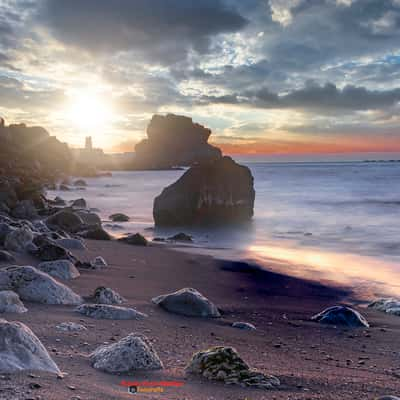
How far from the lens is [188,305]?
6.09 meters

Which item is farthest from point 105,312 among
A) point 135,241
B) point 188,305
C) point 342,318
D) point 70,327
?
point 135,241

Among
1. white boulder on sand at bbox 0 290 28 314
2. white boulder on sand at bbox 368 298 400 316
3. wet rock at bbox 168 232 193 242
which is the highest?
white boulder on sand at bbox 0 290 28 314

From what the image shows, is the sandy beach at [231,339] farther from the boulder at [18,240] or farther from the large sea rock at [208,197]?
the large sea rock at [208,197]

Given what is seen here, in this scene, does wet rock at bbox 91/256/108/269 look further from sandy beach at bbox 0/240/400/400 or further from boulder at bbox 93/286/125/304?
boulder at bbox 93/286/125/304

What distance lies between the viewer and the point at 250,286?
344 inches

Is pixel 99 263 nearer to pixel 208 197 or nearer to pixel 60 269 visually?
pixel 60 269

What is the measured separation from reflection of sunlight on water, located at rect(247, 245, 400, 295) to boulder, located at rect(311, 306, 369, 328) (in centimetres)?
270

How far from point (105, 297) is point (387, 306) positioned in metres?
4.30

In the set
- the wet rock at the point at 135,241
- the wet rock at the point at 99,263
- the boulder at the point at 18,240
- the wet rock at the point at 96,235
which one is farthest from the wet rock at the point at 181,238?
the boulder at the point at 18,240

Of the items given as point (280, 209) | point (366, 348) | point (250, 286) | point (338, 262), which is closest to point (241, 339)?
point (366, 348)

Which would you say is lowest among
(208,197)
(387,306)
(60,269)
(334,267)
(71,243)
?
(334,267)

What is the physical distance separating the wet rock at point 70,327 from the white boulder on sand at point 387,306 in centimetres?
471

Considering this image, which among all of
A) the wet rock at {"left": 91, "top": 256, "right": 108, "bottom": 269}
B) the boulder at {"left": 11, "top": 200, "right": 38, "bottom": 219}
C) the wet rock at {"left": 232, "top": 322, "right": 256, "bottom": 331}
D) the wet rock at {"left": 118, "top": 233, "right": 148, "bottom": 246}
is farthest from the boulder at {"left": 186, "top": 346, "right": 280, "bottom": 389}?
the boulder at {"left": 11, "top": 200, "right": 38, "bottom": 219}

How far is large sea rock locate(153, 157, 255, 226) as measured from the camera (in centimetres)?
1922
